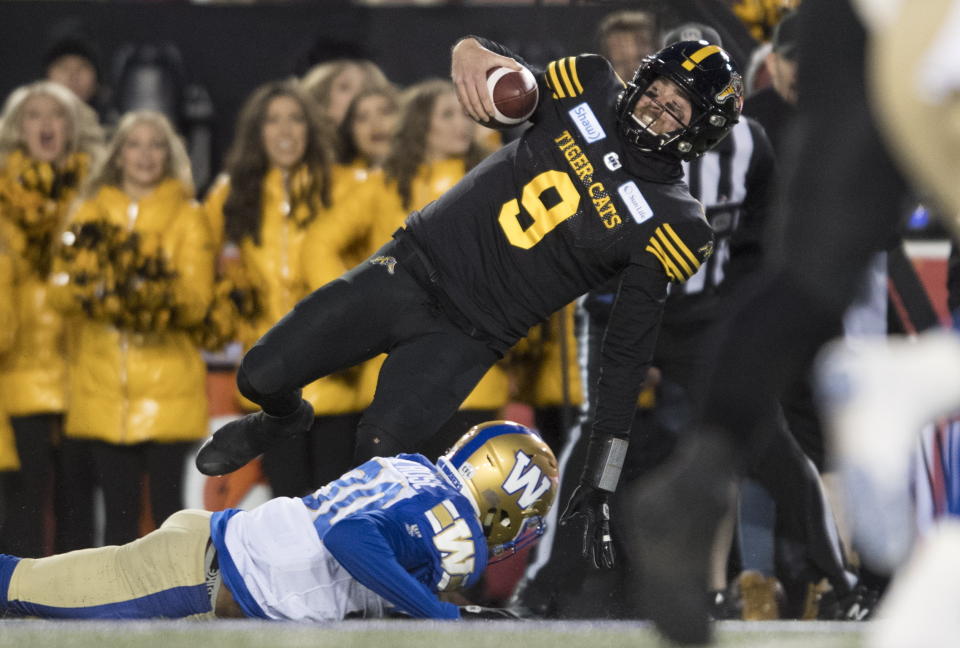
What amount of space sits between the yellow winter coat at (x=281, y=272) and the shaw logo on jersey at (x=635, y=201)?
4.32 feet

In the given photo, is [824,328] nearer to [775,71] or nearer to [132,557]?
[132,557]

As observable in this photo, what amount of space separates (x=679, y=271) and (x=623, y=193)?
0.89 feet

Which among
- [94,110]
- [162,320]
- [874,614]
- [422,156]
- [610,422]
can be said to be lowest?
[874,614]

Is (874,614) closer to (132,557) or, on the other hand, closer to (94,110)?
(132,557)

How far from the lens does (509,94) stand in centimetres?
408

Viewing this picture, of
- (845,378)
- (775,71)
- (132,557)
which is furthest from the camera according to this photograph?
(775,71)

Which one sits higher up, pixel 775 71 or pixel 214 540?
pixel 775 71

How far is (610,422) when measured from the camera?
410cm

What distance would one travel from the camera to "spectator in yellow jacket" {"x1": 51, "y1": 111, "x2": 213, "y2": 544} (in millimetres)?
4930

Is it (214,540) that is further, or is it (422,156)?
(422,156)

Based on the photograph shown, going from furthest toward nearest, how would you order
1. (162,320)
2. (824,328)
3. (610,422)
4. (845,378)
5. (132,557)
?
(162,320) → (610,422) → (132,557) → (824,328) → (845,378)

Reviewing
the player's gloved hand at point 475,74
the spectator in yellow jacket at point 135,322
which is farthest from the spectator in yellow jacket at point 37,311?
the player's gloved hand at point 475,74

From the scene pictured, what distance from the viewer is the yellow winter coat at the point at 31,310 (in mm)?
5129

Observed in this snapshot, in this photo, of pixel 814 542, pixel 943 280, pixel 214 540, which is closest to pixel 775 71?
pixel 943 280
